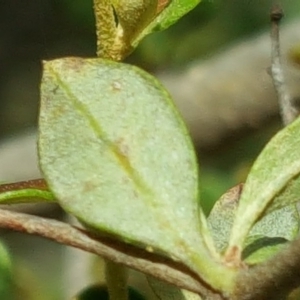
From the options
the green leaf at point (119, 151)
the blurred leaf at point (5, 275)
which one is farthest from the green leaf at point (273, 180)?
the blurred leaf at point (5, 275)

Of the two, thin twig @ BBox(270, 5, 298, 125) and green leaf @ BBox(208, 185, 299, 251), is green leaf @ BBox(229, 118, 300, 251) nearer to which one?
green leaf @ BBox(208, 185, 299, 251)

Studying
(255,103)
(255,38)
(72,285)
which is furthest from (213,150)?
(72,285)

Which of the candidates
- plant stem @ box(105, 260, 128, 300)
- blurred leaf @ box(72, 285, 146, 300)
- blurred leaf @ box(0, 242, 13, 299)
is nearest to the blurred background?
blurred leaf @ box(0, 242, 13, 299)

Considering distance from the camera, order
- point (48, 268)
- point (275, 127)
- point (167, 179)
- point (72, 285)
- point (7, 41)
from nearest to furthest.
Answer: point (167, 179), point (72, 285), point (275, 127), point (48, 268), point (7, 41)

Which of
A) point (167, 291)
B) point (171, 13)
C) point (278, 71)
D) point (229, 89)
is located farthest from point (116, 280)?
point (229, 89)

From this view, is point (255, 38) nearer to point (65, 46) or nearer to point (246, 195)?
point (65, 46)

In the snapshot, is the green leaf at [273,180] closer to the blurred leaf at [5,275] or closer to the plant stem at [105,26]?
the plant stem at [105,26]
